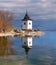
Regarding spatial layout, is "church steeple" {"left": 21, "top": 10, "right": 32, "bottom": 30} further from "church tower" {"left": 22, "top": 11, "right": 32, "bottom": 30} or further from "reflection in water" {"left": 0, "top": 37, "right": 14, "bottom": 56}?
"reflection in water" {"left": 0, "top": 37, "right": 14, "bottom": 56}

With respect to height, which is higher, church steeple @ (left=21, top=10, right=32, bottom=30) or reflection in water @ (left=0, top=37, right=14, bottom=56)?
church steeple @ (left=21, top=10, right=32, bottom=30)

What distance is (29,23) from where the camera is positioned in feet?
98.3

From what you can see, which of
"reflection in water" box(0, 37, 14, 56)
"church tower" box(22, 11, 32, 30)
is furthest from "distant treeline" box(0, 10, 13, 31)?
"reflection in water" box(0, 37, 14, 56)

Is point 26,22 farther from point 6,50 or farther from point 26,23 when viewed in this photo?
point 6,50

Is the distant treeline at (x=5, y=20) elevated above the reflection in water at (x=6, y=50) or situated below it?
above

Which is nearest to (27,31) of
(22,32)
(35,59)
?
(22,32)

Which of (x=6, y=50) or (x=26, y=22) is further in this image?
(x=26, y=22)

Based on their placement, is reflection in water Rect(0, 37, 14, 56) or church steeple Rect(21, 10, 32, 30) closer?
reflection in water Rect(0, 37, 14, 56)

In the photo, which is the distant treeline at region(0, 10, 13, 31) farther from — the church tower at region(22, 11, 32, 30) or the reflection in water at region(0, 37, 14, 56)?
the reflection in water at region(0, 37, 14, 56)

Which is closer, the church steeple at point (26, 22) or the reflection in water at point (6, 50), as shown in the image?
the reflection in water at point (6, 50)

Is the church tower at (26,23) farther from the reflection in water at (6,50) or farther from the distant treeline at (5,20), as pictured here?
the reflection in water at (6,50)

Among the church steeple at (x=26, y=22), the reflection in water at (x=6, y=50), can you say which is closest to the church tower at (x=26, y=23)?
the church steeple at (x=26, y=22)

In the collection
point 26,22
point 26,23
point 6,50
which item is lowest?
point 6,50

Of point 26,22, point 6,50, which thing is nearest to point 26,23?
point 26,22
